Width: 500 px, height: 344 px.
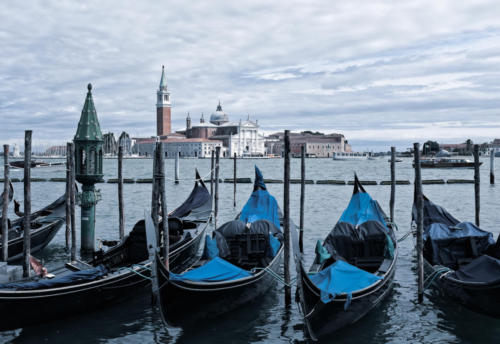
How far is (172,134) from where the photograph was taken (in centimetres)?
12306

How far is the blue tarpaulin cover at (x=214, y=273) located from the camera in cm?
634

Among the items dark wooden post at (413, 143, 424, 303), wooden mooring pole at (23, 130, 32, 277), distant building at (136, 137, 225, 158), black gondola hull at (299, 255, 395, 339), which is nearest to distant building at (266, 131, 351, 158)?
distant building at (136, 137, 225, 158)

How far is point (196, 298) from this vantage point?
6211mm

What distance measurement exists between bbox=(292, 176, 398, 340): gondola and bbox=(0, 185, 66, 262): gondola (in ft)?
17.2

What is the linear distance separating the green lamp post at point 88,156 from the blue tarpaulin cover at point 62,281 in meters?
3.25

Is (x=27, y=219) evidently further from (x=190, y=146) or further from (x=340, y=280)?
(x=190, y=146)

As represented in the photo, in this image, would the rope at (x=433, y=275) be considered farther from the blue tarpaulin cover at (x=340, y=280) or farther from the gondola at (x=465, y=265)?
the blue tarpaulin cover at (x=340, y=280)

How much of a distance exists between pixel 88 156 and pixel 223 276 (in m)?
4.61

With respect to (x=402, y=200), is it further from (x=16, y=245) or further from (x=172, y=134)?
(x=172, y=134)

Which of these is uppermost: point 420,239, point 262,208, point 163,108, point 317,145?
point 163,108

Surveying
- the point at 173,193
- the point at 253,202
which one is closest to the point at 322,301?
the point at 253,202

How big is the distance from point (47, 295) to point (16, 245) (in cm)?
376

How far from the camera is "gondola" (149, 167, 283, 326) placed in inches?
238

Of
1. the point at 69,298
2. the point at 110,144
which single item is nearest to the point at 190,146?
the point at 110,144
